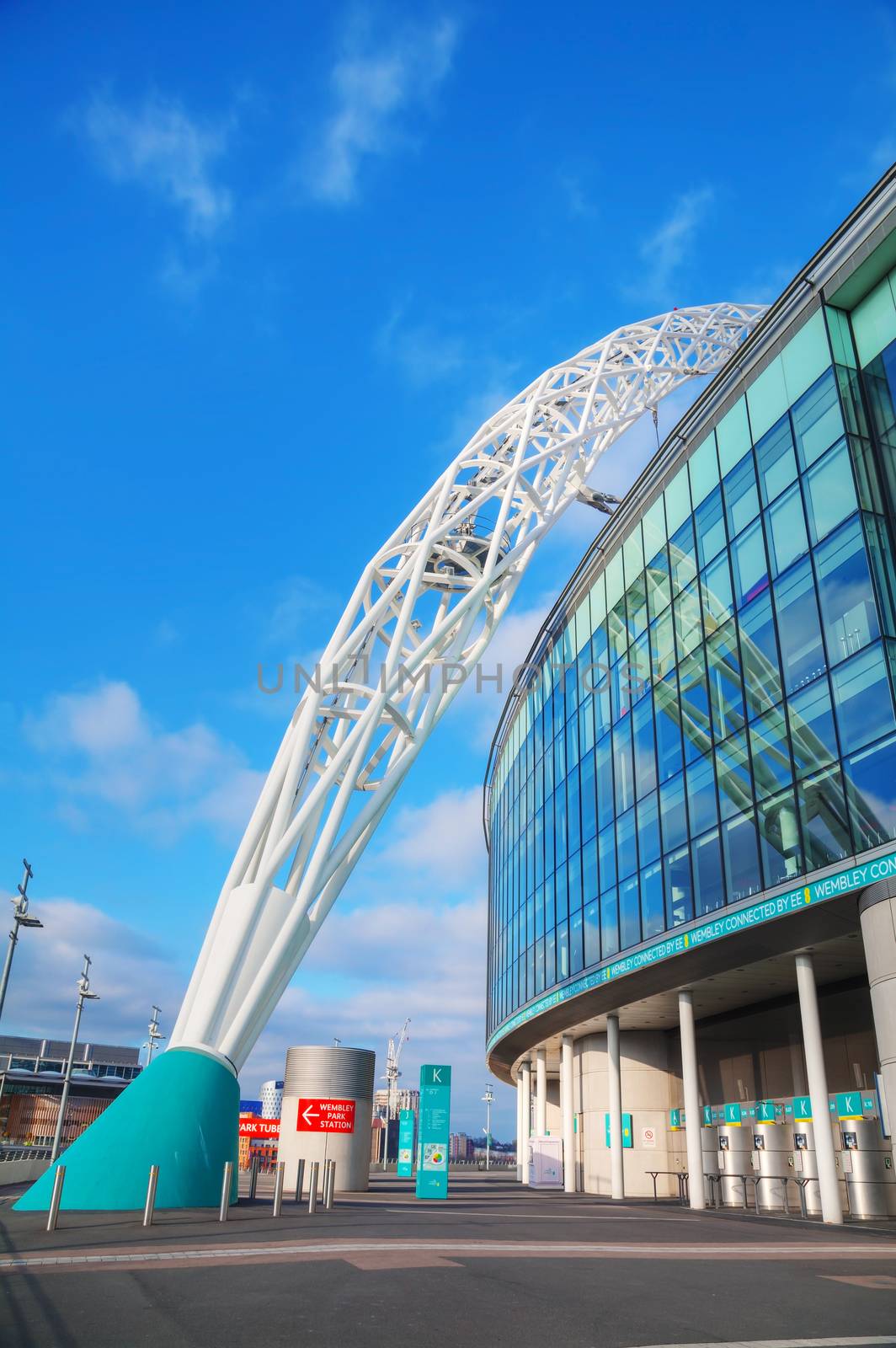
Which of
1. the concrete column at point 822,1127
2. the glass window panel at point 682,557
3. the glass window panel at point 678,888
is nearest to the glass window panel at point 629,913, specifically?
the glass window panel at point 678,888

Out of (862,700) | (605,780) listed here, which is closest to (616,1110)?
(605,780)

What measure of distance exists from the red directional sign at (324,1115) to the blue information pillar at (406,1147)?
58.1 feet

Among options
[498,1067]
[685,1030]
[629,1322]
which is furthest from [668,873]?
[498,1067]

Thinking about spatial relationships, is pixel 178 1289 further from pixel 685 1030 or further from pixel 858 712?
pixel 685 1030

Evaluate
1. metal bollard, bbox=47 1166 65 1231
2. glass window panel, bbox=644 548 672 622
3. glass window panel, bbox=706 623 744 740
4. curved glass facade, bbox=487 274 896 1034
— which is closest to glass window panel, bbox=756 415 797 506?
curved glass facade, bbox=487 274 896 1034

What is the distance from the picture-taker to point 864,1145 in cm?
2142

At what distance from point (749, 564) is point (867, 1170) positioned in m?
13.6

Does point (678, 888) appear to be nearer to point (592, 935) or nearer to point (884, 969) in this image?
point (592, 935)

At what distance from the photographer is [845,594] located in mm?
18969

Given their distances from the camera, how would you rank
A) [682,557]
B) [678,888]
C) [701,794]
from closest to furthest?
[701,794], [678,888], [682,557]

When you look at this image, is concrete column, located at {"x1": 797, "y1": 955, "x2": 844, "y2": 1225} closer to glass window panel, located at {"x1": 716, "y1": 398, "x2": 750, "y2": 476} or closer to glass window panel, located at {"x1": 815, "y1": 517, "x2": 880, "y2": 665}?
glass window panel, located at {"x1": 815, "y1": 517, "x2": 880, "y2": 665}

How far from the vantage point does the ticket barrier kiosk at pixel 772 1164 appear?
2433 centimetres

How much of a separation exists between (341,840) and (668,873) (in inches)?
328

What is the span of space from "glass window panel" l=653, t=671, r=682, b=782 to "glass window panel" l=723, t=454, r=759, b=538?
4.45 meters
